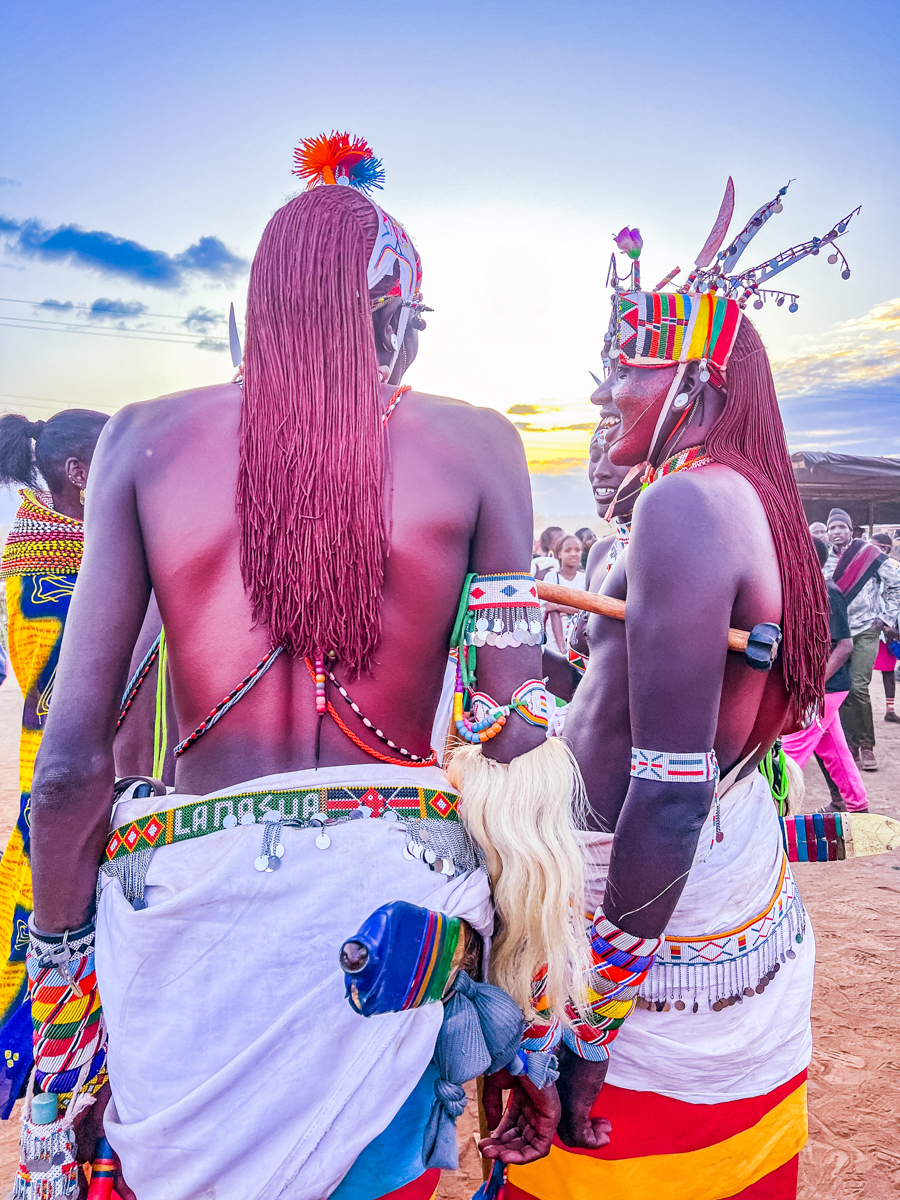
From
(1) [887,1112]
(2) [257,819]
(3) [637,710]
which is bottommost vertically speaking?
(1) [887,1112]

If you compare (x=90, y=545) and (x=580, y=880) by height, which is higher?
(x=90, y=545)

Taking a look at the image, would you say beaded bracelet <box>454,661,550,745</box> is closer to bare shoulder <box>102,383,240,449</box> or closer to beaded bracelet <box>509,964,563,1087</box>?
beaded bracelet <box>509,964,563,1087</box>

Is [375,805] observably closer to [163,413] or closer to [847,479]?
[163,413]

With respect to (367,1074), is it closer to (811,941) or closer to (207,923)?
(207,923)

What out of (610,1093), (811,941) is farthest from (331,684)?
(811,941)

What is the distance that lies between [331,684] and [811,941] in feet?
4.97

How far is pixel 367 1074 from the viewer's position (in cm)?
125

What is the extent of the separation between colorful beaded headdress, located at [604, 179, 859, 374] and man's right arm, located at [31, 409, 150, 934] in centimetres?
125

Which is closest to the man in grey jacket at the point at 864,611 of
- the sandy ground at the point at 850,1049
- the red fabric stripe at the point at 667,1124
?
the sandy ground at the point at 850,1049

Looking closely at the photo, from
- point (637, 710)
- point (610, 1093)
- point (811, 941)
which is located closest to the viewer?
point (637, 710)

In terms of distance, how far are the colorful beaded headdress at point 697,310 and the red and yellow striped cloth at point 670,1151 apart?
1772 millimetres

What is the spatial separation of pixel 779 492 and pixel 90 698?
1.54 metres

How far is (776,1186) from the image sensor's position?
1.96m

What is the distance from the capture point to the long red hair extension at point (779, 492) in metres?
1.77
